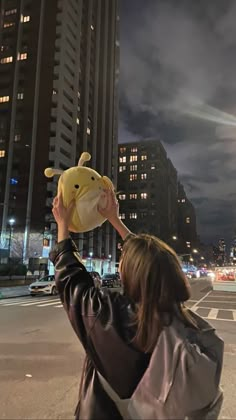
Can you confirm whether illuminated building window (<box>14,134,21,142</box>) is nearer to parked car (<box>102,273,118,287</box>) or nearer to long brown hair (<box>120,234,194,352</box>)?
parked car (<box>102,273,118,287</box>)

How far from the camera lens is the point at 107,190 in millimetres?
2525

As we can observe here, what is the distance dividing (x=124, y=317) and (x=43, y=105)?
72.6m

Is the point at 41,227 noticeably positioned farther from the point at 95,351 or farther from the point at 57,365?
the point at 95,351

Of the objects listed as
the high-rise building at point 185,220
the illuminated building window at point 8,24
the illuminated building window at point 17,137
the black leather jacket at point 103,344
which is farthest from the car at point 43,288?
the high-rise building at point 185,220

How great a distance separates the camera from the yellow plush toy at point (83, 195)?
232 centimetres

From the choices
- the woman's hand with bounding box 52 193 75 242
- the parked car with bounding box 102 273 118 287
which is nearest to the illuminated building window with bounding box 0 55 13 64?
the parked car with bounding box 102 273 118 287

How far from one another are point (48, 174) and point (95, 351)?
154 centimetres

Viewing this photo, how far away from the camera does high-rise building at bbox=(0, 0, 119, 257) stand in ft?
213

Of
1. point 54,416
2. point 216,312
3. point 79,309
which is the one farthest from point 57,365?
point 216,312

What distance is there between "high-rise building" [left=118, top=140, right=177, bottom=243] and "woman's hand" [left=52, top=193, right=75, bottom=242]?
11461 cm

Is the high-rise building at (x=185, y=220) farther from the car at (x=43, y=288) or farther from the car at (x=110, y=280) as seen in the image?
the car at (x=43, y=288)

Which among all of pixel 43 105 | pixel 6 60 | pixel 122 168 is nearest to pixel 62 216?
pixel 43 105

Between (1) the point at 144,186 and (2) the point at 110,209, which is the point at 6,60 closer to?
(1) the point at 144,186

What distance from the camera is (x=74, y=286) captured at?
1.83 metres
